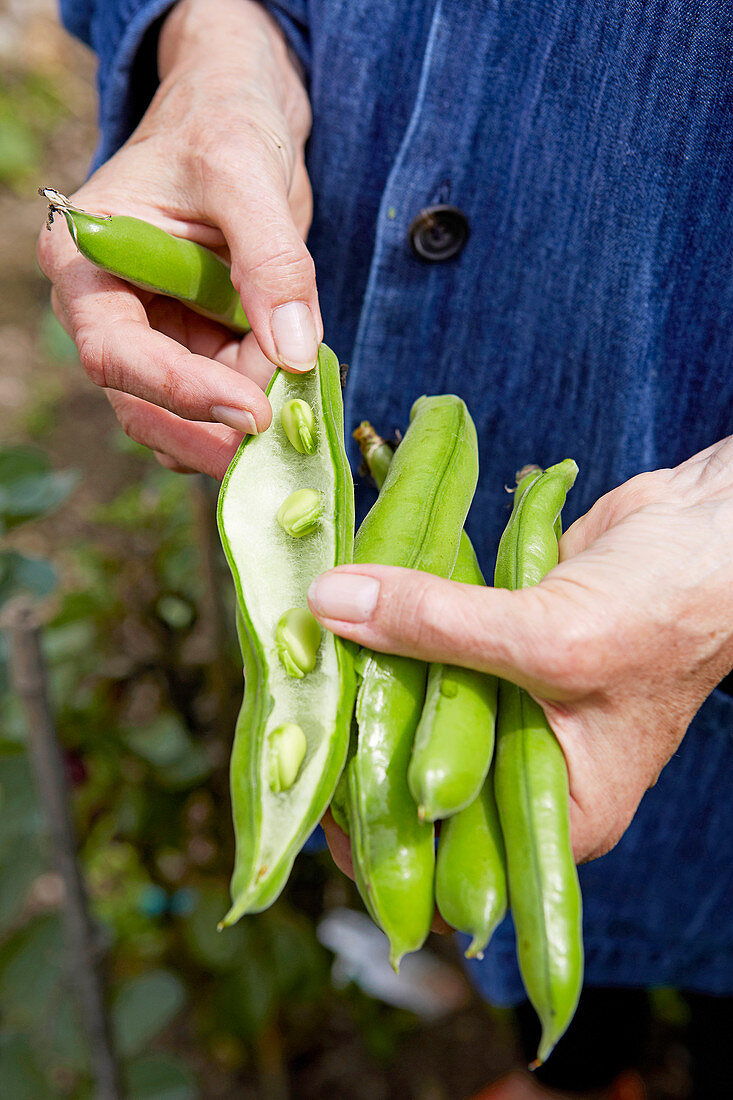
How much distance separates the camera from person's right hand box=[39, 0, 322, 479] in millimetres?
1331

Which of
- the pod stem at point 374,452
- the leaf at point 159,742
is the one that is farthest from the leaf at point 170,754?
Answer: the pod stem at point 374,452

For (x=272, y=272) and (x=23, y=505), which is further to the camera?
(x=23, y=505)

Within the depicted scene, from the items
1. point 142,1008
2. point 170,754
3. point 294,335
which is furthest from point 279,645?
point 142,1008

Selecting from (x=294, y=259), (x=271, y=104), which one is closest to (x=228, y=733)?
(x=294, y=259)

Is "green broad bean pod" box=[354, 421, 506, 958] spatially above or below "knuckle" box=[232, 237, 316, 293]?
below

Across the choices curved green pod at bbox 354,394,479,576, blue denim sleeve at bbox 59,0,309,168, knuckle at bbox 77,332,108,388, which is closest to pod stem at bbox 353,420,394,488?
curved green pod at bbox 354,394,479,576

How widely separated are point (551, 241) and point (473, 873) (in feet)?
4.14

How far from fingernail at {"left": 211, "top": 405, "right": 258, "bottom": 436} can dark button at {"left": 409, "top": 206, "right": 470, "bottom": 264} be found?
641 mm

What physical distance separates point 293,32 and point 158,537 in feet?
5.01

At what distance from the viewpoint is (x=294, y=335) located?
4.36 feet

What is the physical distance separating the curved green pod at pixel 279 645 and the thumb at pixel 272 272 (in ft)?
0.19

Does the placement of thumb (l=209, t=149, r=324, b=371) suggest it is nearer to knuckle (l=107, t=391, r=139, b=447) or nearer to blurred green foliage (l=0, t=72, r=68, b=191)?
knuckle (l=107, t=391, r=139, b=447)

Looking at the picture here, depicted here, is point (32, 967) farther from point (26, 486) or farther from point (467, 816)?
point (467, 816)

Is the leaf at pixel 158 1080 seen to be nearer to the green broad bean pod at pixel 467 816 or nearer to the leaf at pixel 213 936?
the leaf at pixel 213 936
